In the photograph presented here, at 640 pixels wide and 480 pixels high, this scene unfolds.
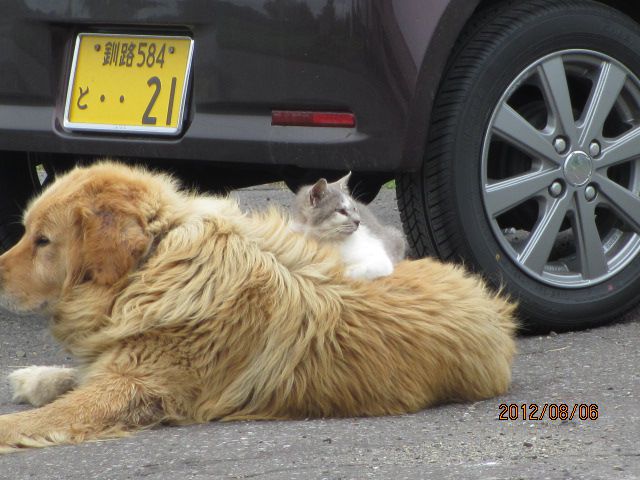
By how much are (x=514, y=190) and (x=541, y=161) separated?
162mm

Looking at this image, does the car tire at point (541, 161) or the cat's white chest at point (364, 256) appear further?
the car tire at point (541, 161)

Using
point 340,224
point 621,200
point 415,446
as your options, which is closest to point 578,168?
point 621,200

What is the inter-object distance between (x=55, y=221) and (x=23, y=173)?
186 cm

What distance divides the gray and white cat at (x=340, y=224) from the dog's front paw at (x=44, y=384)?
1.02 metres

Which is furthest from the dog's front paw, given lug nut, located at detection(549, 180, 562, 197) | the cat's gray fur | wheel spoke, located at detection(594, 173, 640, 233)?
wheel spoke, located at detection(594, 173, 640, 233)

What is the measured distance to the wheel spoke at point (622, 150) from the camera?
190 inches

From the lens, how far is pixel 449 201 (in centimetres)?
453

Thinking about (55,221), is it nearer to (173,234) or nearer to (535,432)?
(173,234)

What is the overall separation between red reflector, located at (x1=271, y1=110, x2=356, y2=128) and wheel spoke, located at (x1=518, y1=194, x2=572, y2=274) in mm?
859

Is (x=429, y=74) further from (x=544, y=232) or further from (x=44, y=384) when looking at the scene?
(x=44, y=384)

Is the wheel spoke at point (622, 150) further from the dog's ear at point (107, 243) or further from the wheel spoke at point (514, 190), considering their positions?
the dog's ear at point (107, 243)

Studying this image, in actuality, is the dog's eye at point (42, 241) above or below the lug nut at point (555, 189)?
below

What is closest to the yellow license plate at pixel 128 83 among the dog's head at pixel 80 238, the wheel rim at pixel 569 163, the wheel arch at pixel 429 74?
the dog's head at pixel 80 238
